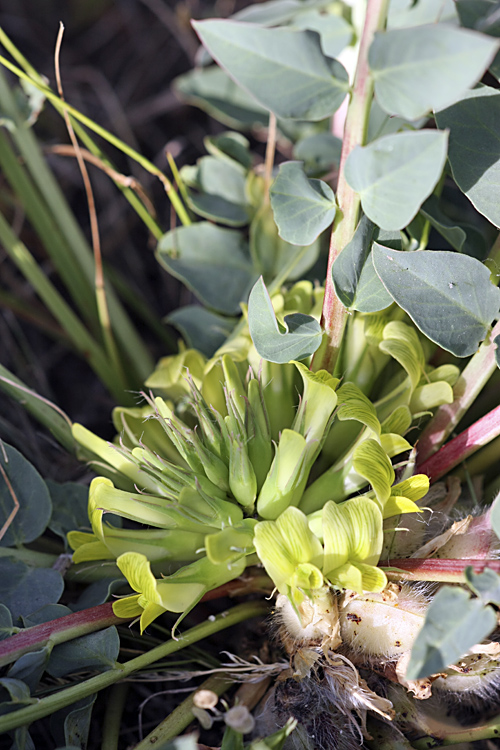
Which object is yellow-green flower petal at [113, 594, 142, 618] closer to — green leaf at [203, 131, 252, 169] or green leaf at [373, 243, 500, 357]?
green leaf at [373, 243, 500, 357]

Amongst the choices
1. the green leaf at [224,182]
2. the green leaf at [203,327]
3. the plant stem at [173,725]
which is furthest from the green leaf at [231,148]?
the plant stem at [173,725]

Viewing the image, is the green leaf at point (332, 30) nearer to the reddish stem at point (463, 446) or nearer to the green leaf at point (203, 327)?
the green leaf at point (203, 327)

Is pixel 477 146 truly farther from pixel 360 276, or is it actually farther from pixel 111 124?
pixel 111 124

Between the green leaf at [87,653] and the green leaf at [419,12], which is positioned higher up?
the green leaf at [419,12]

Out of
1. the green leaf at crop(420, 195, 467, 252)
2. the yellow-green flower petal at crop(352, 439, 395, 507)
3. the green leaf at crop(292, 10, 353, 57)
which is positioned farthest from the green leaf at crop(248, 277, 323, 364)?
the green leaf at crop(292, 10, 353, 57)

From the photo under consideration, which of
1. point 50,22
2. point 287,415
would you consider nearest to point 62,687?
point 287,415

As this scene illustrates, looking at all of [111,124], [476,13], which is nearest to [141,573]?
[476,13]
